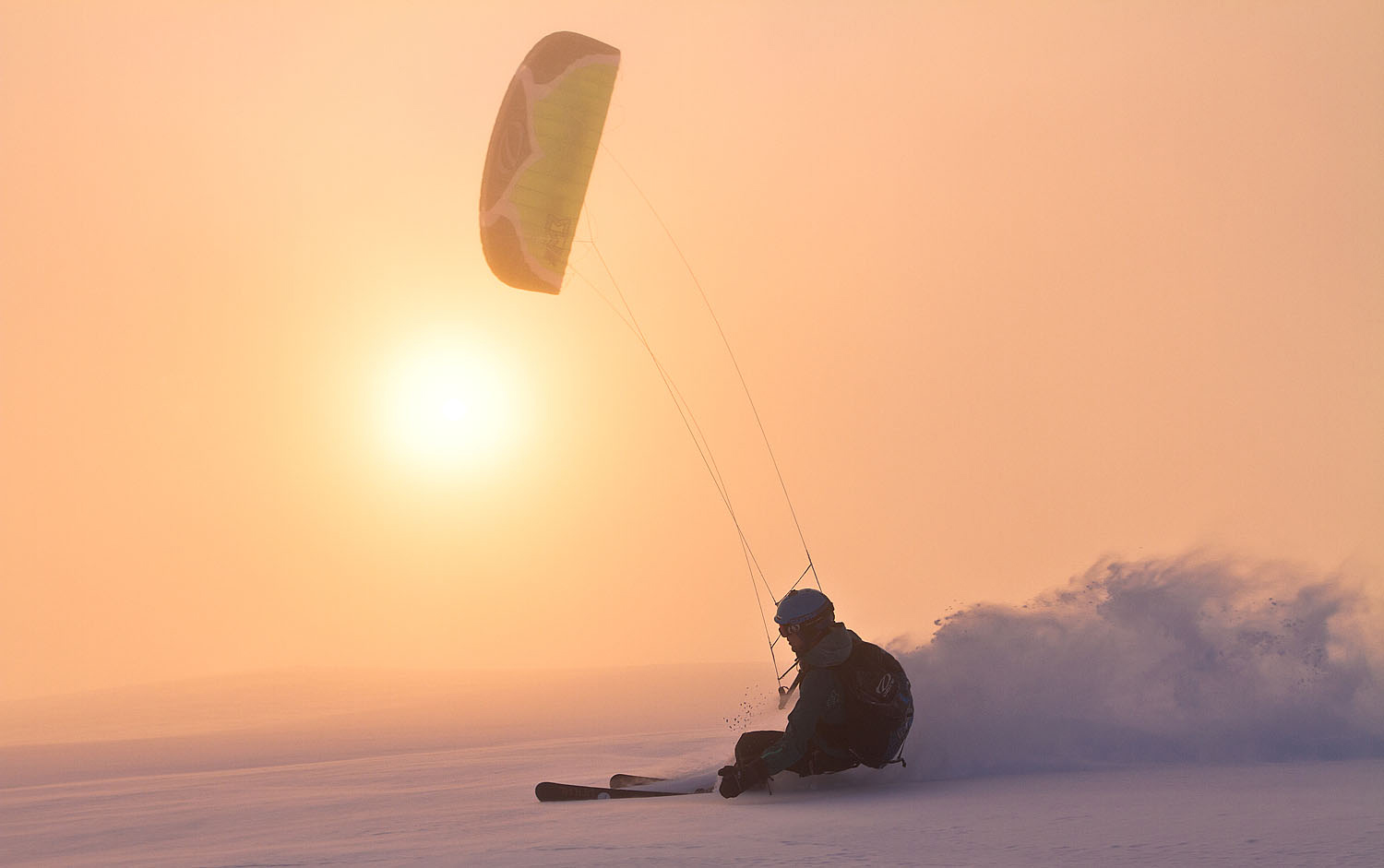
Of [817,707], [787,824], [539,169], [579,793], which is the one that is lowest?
[787,824]

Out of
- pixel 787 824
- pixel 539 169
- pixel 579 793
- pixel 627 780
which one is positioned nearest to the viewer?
pixel 787 824

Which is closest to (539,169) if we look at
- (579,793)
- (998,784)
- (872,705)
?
(579,793)

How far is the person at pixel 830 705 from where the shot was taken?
7.74 m

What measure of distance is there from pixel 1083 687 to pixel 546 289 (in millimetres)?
7656

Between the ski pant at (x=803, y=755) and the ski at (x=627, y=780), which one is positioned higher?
the ski pant at (x=803, y=755)

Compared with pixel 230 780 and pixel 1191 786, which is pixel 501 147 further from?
pixel 1191 786

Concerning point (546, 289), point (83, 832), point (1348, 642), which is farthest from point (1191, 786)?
point (546, 289)

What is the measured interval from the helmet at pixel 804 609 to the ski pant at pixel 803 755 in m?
0.86

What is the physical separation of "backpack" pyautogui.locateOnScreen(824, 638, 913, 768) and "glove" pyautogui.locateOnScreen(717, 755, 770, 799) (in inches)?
21.1

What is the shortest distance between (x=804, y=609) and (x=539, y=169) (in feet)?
23.3

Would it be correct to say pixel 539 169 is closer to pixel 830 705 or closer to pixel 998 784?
→ pixel 830 705

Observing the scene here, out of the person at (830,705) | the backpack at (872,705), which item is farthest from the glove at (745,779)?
the backpack at (872,705)

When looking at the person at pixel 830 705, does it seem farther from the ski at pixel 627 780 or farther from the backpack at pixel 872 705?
the ski at pixel 627 780

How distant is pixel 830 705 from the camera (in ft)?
25.4
